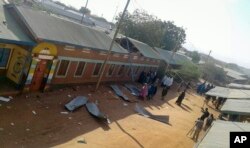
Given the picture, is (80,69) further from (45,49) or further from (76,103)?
(45,49)

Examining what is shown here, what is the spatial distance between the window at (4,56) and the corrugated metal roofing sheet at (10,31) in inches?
58.8

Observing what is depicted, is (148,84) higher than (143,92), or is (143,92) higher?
(143,92)

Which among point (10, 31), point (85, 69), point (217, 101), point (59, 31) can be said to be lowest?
point (217, 101)

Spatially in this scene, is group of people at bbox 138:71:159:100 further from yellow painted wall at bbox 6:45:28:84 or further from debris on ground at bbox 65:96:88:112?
yellow painted wall at bbox 6:45:28:84

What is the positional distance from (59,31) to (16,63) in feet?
12.4

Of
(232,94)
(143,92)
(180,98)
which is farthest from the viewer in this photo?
(180,98)

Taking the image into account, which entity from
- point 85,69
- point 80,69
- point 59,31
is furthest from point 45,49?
point 85,69

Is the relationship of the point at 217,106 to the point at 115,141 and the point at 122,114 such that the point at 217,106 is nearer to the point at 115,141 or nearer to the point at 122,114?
the point at 122,114

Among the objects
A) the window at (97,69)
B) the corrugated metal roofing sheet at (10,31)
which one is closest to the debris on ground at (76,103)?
the corrugated metal roofing sheet at (10,31)

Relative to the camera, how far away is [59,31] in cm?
1917

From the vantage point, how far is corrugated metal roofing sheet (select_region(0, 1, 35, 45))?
14.8 meters

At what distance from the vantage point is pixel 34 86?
57.9 ft

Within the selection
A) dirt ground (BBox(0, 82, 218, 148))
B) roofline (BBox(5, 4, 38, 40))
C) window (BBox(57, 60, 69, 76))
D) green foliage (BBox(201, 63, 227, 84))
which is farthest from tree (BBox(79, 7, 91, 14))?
roofline (BBox(5, 4, 38, 40))

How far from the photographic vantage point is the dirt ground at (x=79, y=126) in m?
12.7
